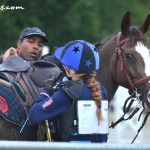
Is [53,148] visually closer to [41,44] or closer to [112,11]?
[41,44]

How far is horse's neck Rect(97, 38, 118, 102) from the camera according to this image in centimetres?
681

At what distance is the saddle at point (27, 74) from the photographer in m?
6.07

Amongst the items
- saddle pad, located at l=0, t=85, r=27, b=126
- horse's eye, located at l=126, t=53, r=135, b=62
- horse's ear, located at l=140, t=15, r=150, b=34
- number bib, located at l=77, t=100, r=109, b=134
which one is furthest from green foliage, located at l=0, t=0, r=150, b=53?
number bib, located at l=77, t=100, r=109, b=134

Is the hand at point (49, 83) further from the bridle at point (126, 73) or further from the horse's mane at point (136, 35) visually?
the horse's mane at point (136, 35)

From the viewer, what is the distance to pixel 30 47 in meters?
6.59

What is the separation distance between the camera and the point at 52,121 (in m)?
5.74

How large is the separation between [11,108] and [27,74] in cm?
42

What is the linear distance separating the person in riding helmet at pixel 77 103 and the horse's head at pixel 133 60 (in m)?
1.14

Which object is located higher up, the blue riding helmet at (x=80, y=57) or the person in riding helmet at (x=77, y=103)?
the blue riding helmet at (x=80, y=57)

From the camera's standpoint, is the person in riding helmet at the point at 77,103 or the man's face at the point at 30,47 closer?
the person in riding helmet at the point at 77,103

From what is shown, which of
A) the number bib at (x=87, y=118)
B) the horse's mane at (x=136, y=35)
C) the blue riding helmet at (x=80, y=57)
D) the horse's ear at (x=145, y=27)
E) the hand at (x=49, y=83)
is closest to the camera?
the number bib at (x=87, y=118)

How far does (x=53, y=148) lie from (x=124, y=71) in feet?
8.79

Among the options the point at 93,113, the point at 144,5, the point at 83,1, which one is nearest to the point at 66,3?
the point at 83,1

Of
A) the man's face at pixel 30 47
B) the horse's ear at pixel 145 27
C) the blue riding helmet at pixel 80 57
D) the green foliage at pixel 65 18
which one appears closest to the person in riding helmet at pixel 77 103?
the blue riding helmet at pixel 80 57
